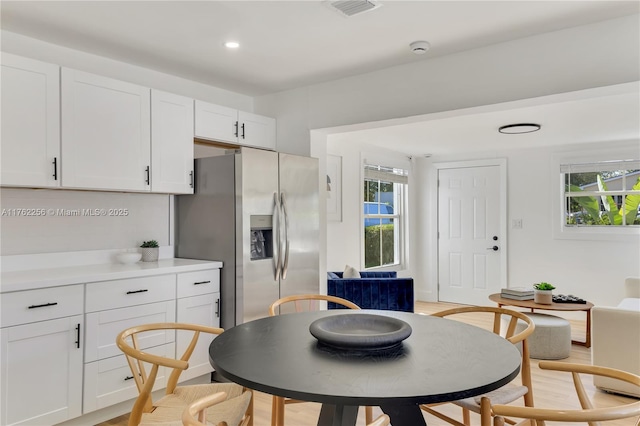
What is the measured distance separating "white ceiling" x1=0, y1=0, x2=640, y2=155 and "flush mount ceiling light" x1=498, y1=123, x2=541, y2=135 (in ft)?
2.37

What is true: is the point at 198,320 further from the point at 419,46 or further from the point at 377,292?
the point at 419,46

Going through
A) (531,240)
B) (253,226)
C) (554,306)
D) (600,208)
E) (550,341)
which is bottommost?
(550,341)

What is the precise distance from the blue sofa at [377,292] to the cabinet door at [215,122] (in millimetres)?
1606

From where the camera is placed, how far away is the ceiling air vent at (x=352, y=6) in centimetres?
238

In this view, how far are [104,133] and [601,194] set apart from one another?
19.2 feet

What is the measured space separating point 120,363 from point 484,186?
17.8ft

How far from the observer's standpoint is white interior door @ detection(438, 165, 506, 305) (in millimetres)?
6492

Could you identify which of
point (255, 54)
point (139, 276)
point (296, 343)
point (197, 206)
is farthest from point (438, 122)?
point (296, 343)

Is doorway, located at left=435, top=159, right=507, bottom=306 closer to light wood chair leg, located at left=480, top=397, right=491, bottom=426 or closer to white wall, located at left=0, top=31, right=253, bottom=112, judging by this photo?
white wall, located at left=0, top=31, right=253, bottom=112

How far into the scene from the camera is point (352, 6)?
7.96 feet

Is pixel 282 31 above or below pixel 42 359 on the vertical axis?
above

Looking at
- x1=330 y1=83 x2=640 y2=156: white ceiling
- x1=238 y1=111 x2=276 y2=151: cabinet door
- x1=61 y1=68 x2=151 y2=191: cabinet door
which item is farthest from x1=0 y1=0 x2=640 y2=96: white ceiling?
x1=238 y1=111 x2=276 y2=151: cabinet door

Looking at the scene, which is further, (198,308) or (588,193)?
(588,193)

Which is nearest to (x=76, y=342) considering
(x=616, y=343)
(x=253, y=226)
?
(x=253, y=226)
